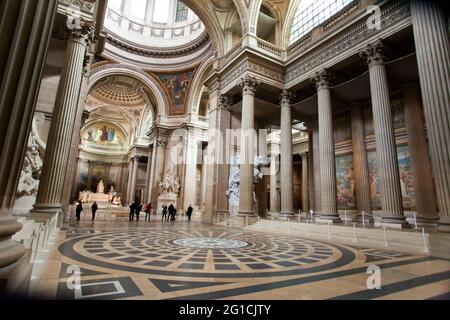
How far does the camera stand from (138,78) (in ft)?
76.3

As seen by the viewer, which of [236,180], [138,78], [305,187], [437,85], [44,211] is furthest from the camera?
[138,78]

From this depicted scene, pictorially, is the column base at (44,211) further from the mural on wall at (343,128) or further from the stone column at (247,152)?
the mural on wall at (343,128)

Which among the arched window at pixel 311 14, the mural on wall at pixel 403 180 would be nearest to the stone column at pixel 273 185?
the mural on wall at pixel 403 180

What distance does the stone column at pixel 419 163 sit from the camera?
30.6ft

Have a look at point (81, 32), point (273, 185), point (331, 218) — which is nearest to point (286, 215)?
point (331, 218)

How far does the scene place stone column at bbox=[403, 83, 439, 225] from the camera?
30.6 ft

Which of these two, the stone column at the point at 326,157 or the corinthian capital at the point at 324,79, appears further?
the corinthian capital at the point at 324,79

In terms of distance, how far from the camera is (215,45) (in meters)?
15.1

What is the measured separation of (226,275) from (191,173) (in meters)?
19.0

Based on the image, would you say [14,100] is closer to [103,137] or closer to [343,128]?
[343,128]

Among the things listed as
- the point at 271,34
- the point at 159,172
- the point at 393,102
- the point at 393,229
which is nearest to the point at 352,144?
the point at 393,102

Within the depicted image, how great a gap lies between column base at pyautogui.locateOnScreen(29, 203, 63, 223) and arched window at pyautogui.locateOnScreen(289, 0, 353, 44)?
14.0 m

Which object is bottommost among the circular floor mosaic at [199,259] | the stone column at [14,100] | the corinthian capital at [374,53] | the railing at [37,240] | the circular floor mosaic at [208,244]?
the circular floor mosaic at [208,244]

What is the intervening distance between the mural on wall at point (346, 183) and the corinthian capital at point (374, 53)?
6.02 metres
